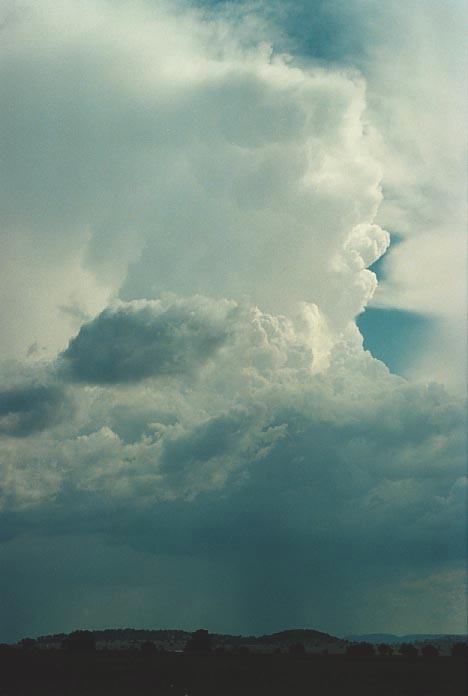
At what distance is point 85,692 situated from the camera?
19700cm

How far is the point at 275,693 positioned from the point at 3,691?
6303cm

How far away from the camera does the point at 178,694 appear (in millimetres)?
192250

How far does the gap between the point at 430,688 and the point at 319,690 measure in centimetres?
2547

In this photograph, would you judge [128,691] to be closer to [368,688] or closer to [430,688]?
[368,688]

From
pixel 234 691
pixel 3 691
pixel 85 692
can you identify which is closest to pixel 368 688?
pixel 234 691

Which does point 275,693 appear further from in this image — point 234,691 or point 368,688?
point 368,688

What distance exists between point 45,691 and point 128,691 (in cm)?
1920

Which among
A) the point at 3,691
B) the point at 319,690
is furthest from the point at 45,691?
the point at 319,690

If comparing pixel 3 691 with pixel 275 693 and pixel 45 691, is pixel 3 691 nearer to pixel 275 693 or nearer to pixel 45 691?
pixel 45 691

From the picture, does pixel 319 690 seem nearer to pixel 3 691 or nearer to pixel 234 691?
pixel 234 691

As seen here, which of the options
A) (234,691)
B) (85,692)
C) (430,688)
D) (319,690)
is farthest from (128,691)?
(430,688)

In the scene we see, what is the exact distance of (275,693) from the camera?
193750 mm

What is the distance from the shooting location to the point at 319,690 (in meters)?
199

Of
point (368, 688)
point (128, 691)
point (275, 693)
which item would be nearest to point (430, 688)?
point (368, 688)
